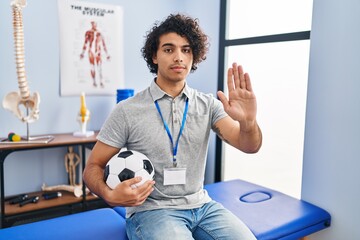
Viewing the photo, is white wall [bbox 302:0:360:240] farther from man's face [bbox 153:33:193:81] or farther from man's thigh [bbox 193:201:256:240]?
man's face [bbox 153:33:193:81]

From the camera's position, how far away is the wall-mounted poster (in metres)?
2.50

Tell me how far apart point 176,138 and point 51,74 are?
1.55m

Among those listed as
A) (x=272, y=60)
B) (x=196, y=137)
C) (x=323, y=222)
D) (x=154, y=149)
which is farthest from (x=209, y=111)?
(x=272, y=60)

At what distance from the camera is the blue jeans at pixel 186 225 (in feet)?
3.89

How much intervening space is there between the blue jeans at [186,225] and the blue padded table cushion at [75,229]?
124 millimetres

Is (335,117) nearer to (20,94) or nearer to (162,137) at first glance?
(162,137)

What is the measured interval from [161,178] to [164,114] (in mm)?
272

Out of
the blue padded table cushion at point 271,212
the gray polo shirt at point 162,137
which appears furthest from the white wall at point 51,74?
the gray polo shirt at point 162,137

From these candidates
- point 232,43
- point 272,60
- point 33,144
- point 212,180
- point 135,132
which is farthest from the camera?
point 212,180

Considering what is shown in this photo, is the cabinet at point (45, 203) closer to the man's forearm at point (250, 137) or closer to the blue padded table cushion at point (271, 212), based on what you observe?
the blue padded table cushion at point (271, 212)

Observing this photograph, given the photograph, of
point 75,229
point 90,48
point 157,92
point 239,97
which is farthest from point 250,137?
point 90,48

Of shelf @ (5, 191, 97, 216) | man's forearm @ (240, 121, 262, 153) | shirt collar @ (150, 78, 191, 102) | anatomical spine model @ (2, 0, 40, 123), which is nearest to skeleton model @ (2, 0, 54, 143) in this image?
anatomical spine model @ (2, 0, 40, 123)

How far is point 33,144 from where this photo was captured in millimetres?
2111

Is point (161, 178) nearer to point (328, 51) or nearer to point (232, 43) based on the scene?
point (328, 51)
